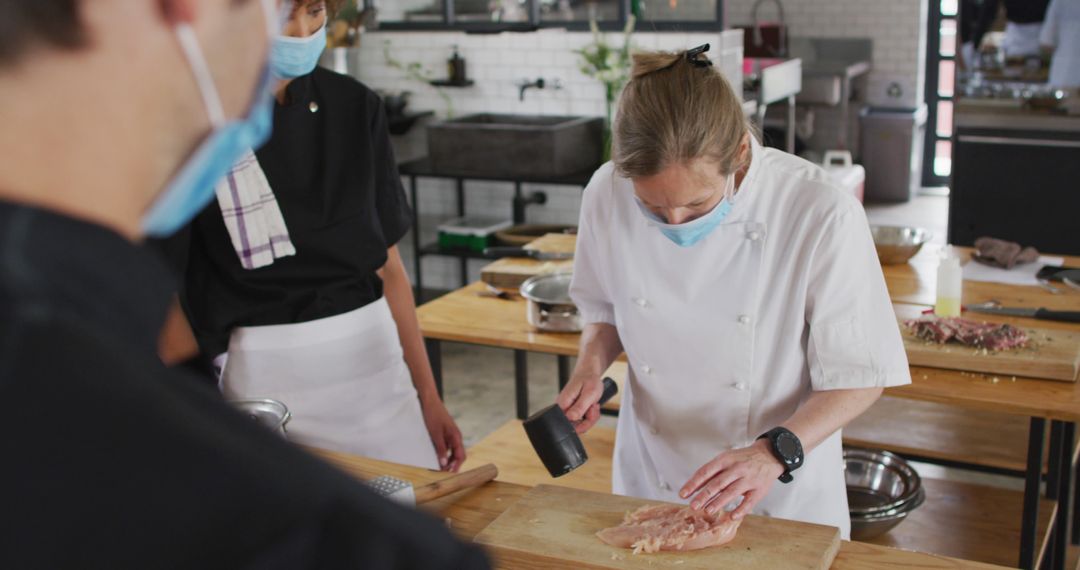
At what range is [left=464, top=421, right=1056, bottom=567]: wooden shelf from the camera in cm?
319

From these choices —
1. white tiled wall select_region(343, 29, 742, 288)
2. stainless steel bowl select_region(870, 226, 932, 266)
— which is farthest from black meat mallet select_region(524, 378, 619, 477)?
white tiled wall select_region(343, 29, 742, 288)

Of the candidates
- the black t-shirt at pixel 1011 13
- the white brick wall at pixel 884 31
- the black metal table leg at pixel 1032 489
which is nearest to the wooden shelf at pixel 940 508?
the black metal table leg at pixel 1032 489

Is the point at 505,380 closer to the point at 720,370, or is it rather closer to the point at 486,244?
the point at 486,244

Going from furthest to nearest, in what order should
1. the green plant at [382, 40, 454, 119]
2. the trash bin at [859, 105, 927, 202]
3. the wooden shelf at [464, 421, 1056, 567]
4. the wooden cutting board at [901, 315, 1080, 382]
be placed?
the trash bin at [859, 105, 927, 202] → the green plant at [382, 40, 454, 119] → the wooden shelf at [464, 421, 1056, 567] → the wooden cutting board at [901, 315, 1080, 382]

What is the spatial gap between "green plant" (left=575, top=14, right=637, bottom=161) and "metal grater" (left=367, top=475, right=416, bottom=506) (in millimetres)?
4334

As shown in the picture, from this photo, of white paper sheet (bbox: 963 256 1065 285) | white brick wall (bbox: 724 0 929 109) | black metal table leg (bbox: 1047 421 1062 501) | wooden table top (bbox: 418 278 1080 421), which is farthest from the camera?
white brick wall (bbox: 724 0 929 109)

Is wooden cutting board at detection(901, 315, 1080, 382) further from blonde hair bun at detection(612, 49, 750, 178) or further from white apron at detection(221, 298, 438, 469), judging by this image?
white apron at detection(221, 298, 438, 469)

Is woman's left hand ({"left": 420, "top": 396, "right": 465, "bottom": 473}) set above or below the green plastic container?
above

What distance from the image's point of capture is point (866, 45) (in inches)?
401

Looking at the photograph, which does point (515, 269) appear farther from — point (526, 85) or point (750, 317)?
point (526, 85)

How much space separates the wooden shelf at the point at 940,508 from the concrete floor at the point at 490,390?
128 cm

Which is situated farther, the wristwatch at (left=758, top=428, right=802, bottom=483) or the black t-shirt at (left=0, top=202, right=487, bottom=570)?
the wristwatch at (left=758, top=428, right=802, bottom=483)

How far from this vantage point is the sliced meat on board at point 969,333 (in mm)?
3016

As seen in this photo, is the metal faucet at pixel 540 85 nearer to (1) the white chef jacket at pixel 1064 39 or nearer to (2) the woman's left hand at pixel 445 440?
(1) the white chef jacket at pixel 1064 39
